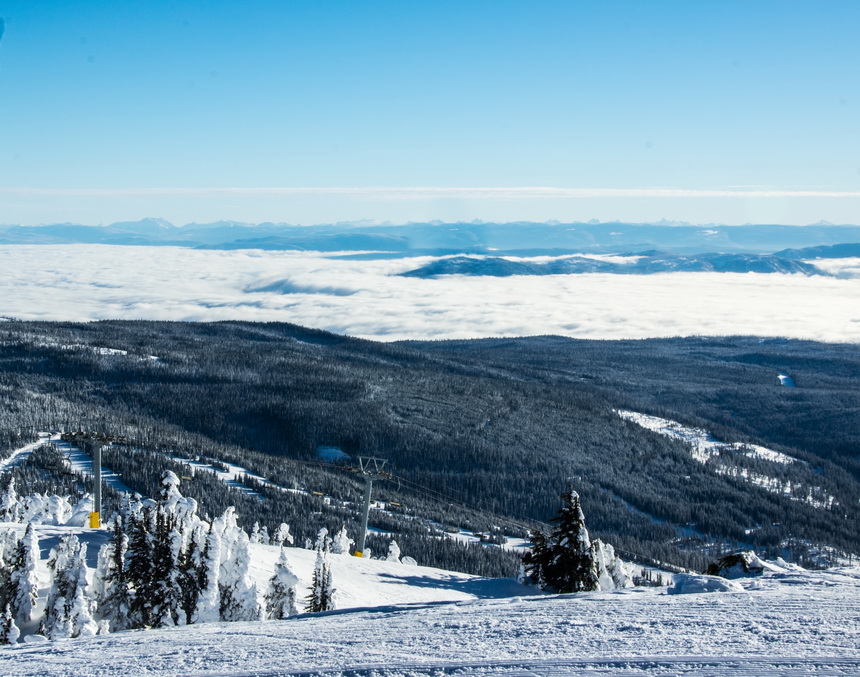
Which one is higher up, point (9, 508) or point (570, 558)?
point (570, 558)

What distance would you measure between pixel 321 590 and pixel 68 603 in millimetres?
12817

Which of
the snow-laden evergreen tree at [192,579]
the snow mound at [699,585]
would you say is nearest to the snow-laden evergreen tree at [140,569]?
the snow-laden evergreen tree at [192,579]

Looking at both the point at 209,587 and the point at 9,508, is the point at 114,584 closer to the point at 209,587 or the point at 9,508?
the point at 209,587

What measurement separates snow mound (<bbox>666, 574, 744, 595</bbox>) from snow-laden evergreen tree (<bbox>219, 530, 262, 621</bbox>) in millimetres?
21158

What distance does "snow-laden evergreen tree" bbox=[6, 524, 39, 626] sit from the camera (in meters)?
37.1

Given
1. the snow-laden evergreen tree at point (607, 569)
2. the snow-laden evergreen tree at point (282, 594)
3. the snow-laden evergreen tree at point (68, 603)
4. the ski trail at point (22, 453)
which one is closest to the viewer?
the snow-laden evergreen tree at point (68, 603)

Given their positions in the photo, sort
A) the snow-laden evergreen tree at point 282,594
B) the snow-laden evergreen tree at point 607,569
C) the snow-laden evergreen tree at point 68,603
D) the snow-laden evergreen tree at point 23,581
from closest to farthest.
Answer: the snow-laden evergreen tree at point 68,603 → the snow-laden evergreen tree at point 23,581 → the snow-laden evergreen tree at point 282,594 → the snow-laden evergreen tree at point 607,569

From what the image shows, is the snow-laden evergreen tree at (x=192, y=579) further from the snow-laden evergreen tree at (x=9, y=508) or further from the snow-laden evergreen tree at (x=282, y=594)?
the snow-laden evergreen tree at (x=9, y=508)

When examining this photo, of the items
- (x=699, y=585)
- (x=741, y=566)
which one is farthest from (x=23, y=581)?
(x=741, y=566)

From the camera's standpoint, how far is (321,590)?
4303cm

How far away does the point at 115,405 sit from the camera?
19362cm

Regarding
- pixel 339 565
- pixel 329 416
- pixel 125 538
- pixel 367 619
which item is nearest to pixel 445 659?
pixel 367 619

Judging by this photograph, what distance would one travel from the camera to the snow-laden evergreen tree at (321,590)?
4262 centimetres

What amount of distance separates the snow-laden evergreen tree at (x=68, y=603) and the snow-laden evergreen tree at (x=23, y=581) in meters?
0.99
